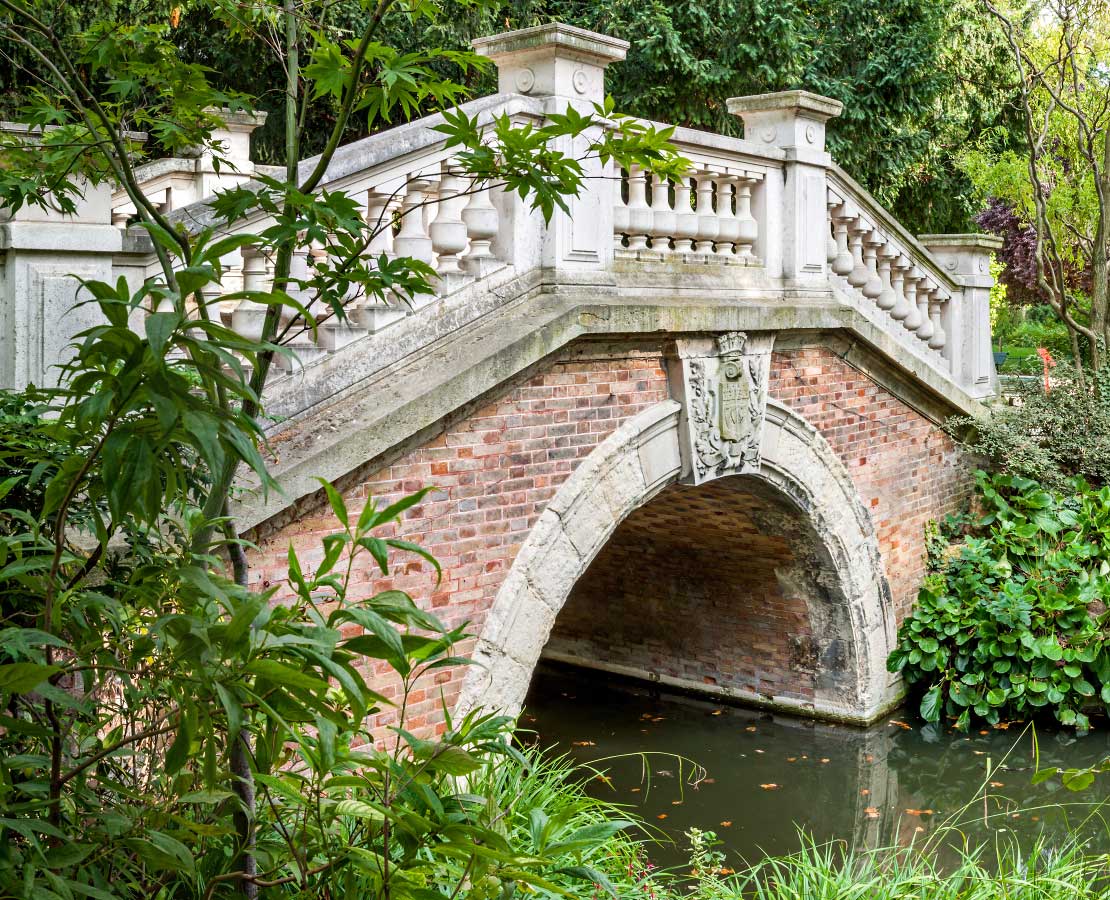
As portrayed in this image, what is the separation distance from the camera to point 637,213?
6441 mm

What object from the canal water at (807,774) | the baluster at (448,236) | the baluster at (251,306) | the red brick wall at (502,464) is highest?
the baluster at (448,236)

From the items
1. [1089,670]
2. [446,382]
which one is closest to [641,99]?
[1089,670]

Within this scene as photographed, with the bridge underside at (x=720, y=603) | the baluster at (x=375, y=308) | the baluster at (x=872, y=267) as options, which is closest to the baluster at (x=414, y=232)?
Result: the baluster at (x=375, y=308)

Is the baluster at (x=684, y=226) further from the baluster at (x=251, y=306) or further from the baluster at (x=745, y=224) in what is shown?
the baluster at (x=251, y=306)

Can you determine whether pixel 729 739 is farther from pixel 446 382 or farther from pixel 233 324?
pixel 233 324

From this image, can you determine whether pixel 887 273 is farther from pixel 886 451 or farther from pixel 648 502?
pixel 648 502

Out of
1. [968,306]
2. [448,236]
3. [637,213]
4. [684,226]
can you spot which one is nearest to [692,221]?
[684,226]

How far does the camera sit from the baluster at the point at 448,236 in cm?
546

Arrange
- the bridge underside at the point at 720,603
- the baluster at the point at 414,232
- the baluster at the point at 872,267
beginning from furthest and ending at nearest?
the bridge underside at the point at 720,603, the baluster at the point at 872,267, the baluster at the point at 414,232

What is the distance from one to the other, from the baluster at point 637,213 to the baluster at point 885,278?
2758 millimetres

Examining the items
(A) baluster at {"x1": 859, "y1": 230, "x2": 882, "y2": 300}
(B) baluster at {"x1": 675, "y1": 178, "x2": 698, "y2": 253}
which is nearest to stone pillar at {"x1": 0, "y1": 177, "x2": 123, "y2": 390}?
(B) baluster at {"x1": 675, "y1": 178, "x2": 698, "y2": 253}

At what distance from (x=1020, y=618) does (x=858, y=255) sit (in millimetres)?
2853

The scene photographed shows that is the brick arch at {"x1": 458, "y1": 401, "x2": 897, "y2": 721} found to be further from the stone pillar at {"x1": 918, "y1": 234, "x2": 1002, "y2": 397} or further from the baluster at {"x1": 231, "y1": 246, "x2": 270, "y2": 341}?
the stone pillar at {"x1": 918, "y1": 234, "x2": 1002, "y2": 397}

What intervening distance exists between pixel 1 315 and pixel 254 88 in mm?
10913
